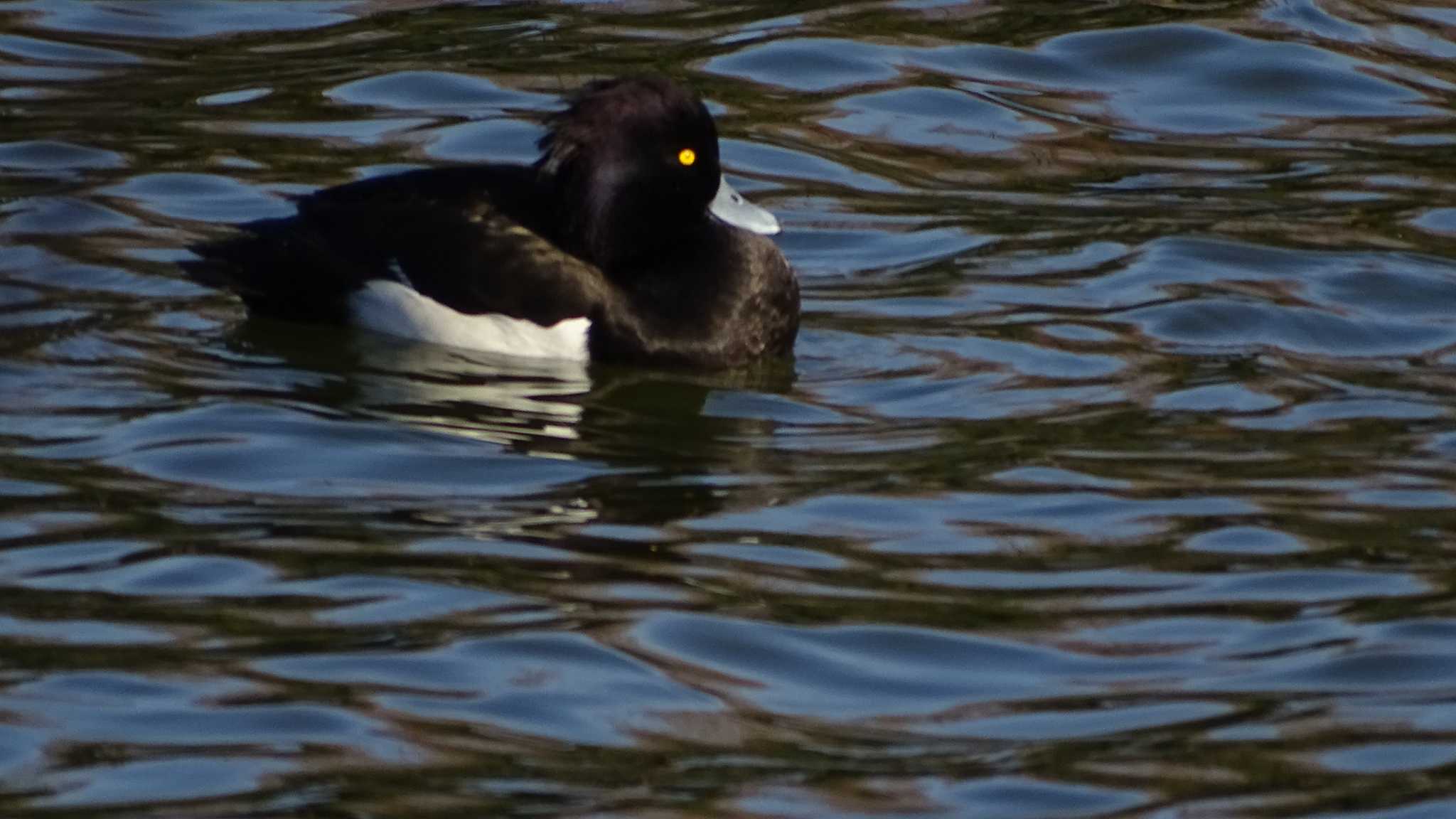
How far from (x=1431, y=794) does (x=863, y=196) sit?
6.07 metres

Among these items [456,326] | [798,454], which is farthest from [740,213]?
[798,454]

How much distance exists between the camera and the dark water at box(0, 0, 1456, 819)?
5.69 metres

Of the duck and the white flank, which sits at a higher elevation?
the duck

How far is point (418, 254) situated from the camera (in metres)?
9.11

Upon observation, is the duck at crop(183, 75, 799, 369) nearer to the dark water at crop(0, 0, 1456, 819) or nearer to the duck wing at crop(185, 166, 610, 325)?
the duck wing at crop(185, 166, 610, 325)

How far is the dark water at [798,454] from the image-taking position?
5691 mm

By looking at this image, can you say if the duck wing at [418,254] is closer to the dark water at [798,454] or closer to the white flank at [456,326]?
the white flank at [456,326]

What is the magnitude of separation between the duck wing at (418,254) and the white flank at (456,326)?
1.0 inches

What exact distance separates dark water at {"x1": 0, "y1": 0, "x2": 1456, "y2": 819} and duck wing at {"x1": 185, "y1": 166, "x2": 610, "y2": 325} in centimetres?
19

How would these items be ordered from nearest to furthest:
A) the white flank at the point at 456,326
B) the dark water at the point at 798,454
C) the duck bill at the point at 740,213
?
the dark water at the point at 798,454 → the white flank at the point at 456,326 → the duck bill at the point at 740,213

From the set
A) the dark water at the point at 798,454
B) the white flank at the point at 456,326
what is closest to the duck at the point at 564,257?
the white flank at the point at 456,326

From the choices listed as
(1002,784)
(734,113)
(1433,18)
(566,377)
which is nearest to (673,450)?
(566,377)

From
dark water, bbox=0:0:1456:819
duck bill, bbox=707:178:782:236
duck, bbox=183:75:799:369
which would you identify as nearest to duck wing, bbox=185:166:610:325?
duck, bbox=183:75:799:369

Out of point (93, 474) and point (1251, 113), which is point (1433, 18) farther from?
point (93, 474)
